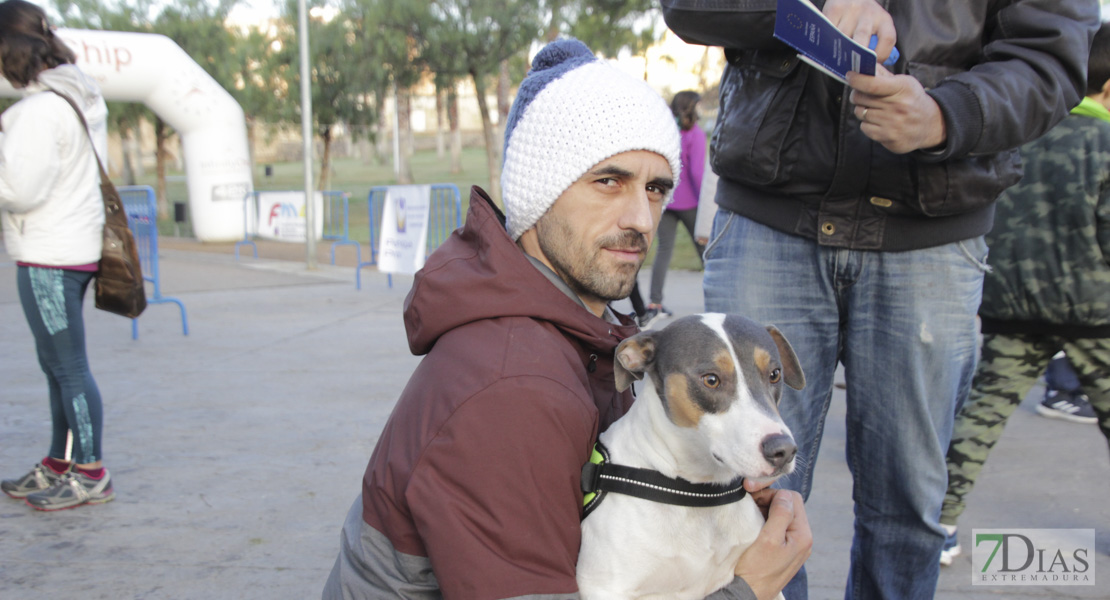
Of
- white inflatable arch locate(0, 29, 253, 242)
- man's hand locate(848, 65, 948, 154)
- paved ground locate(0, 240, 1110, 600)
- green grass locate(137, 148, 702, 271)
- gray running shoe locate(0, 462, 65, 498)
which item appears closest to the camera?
man's hand locate(848, 65, 948, 154)

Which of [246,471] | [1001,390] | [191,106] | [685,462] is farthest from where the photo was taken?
[191,106]

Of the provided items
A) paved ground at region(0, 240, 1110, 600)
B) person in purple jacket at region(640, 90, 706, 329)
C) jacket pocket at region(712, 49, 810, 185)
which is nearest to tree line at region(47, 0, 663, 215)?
person in purple jacket at region(640, 90, 706, 329)

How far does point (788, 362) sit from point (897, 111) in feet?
2.47

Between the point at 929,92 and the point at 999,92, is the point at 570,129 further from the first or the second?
the point at 999,92

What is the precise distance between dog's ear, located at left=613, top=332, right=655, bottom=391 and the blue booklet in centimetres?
81

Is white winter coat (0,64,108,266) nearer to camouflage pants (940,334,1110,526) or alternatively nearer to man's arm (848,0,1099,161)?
man's arm (848,0,1099,161)

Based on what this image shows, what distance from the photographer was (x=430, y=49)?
25.7 meters

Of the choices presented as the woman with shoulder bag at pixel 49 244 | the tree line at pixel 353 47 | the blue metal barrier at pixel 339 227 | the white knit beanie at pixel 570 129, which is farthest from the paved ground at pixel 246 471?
the tree line at pixel 353 47

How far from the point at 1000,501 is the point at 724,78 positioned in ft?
10.0

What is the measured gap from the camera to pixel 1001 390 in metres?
3.88

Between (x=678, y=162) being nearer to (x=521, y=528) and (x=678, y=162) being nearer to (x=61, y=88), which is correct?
(x=521, y=528)

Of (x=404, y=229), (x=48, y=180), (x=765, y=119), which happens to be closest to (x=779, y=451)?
(x=765, y=119)

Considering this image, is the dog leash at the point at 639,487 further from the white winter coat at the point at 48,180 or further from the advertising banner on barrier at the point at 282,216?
the advertising banner on barrier at the point at 282,216

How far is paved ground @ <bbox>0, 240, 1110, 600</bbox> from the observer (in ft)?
12.2
